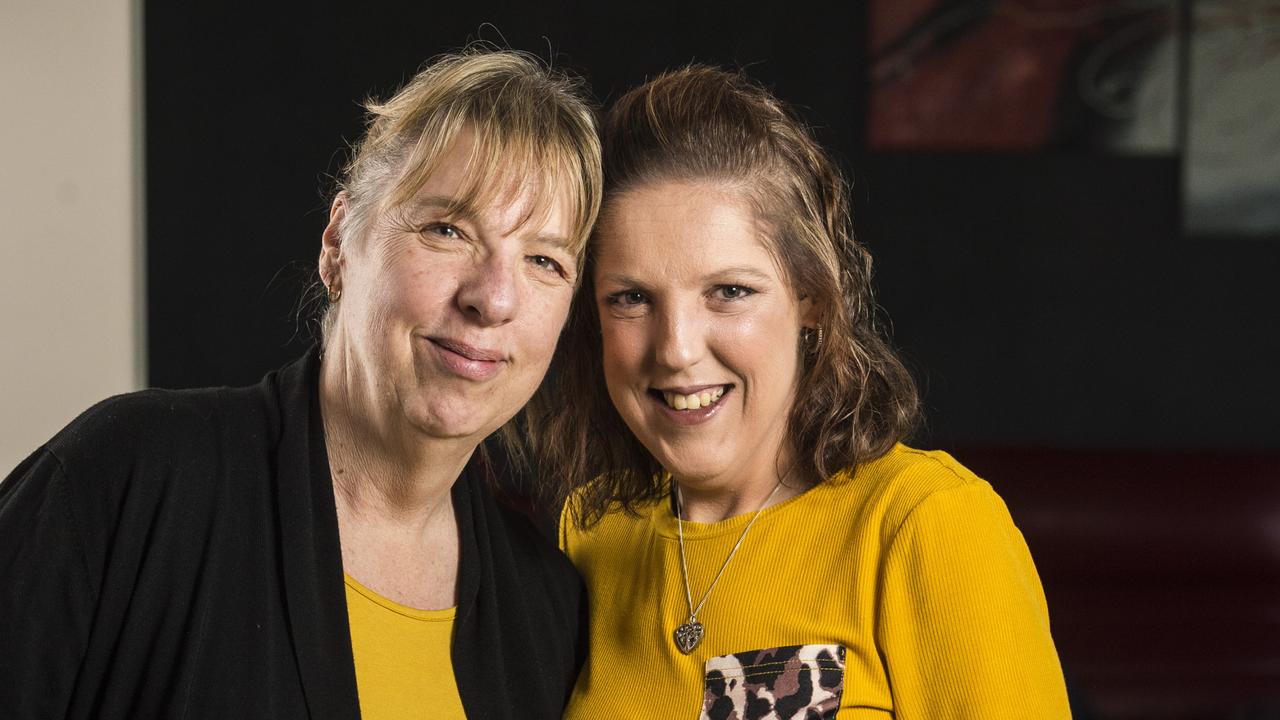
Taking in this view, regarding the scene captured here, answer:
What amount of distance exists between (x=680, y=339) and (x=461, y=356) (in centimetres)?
29

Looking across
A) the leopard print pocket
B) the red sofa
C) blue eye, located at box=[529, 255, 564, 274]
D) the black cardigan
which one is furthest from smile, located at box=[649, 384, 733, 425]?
the red sofa

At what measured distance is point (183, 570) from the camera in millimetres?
1478

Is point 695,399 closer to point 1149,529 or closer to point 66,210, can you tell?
point 1149,529

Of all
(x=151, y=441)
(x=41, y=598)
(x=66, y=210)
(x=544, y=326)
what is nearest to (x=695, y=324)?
(x=544, y=326)

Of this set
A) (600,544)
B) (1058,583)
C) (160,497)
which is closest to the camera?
(160,497)

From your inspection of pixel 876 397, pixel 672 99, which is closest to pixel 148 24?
pixel 672 99

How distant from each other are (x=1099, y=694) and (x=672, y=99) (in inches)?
86.2

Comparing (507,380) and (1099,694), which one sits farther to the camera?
(1099,694)

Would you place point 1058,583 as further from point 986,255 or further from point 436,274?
point 436,274

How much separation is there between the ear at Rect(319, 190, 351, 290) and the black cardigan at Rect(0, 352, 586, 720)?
0.48 ft

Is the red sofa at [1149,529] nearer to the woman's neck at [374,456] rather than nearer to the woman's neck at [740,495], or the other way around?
the woman's neck at [740,495]

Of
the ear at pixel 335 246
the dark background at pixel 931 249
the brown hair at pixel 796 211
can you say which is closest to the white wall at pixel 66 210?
the dark background at pixel 931 249

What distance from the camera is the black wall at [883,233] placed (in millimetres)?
4012

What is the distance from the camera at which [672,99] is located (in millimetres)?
1806
